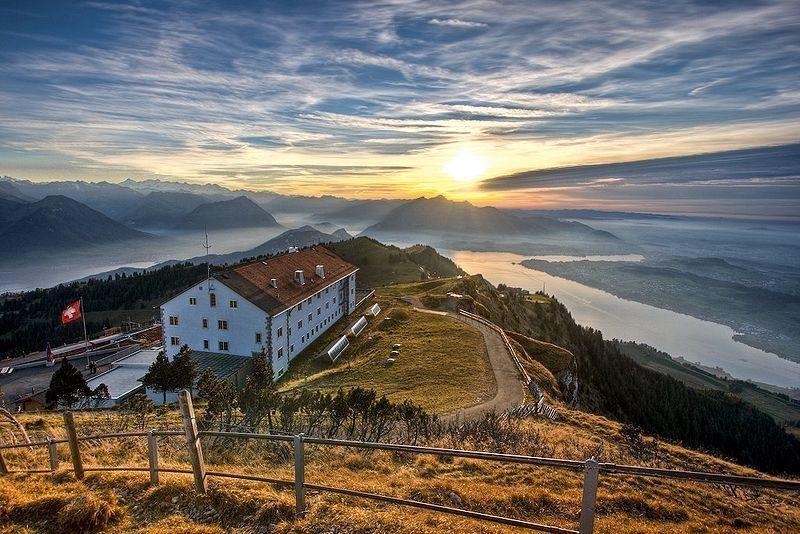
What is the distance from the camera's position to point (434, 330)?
50.8 metres

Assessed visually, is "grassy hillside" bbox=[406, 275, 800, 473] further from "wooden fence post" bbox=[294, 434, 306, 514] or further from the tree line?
the tree line

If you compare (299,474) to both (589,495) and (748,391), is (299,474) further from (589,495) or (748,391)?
(748,391)

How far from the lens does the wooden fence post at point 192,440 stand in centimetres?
887

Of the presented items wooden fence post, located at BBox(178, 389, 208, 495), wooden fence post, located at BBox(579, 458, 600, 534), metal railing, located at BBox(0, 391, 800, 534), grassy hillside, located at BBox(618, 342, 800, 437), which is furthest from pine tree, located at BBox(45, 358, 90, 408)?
grassy hillside, located at BBox(618, 342, 800, 437)

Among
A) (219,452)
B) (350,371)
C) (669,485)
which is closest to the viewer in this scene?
(669,485)

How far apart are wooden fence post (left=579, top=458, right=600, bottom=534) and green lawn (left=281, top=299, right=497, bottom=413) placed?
21.0 meters

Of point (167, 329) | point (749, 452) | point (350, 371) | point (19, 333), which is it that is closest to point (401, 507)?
point (350, 371)

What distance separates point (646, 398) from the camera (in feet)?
285

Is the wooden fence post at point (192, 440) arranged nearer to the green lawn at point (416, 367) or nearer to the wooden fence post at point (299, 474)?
the wooden fence post at point (299, 474)

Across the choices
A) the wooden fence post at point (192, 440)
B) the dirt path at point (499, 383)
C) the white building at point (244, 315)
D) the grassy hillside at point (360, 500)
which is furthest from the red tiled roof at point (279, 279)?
the wooden fence post at point (192, 440)

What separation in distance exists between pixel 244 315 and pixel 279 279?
7448 mm

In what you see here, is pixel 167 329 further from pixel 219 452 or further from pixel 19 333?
pixel 19 333

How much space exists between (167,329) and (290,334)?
1326cm

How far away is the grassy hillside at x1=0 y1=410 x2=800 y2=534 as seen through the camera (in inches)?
333
